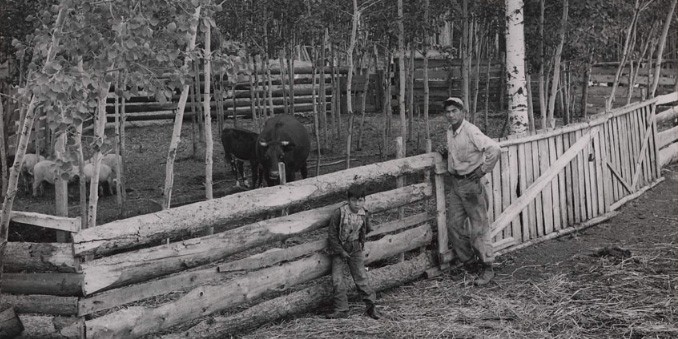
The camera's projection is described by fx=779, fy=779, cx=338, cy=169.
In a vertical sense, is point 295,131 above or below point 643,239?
above

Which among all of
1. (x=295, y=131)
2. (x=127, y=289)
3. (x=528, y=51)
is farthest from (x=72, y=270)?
(x=528, y=51)

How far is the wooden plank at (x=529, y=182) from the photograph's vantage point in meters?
10.2

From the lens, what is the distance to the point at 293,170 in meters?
14.1

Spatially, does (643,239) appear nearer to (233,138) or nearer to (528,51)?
(528,51)

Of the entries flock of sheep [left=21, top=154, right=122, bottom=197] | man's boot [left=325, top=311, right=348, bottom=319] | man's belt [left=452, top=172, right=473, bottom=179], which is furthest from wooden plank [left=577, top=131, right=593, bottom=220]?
flock of sheep [left=21, top=154, right=122, bottom=197]

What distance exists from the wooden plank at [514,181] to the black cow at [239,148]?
6770 mm

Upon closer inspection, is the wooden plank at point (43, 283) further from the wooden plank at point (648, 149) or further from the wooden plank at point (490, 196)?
the wooden plank at point (648, 149)

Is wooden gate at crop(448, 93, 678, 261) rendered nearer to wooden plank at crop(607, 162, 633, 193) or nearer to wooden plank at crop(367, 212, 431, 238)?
wooden plank at crop(607, 162, 633, 193)

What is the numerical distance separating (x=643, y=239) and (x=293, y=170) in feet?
20.3

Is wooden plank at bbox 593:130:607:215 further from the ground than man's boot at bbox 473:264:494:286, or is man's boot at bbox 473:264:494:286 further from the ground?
wooden plank at bbox 593:130:607:215

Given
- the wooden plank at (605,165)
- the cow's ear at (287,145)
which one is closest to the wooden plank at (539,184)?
the wooden plank at (605,165)

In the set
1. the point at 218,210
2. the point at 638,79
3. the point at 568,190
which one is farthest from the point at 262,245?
the point at 638,79

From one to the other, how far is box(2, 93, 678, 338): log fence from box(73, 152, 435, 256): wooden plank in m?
0.01

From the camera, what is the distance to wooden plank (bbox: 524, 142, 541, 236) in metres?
10.2
